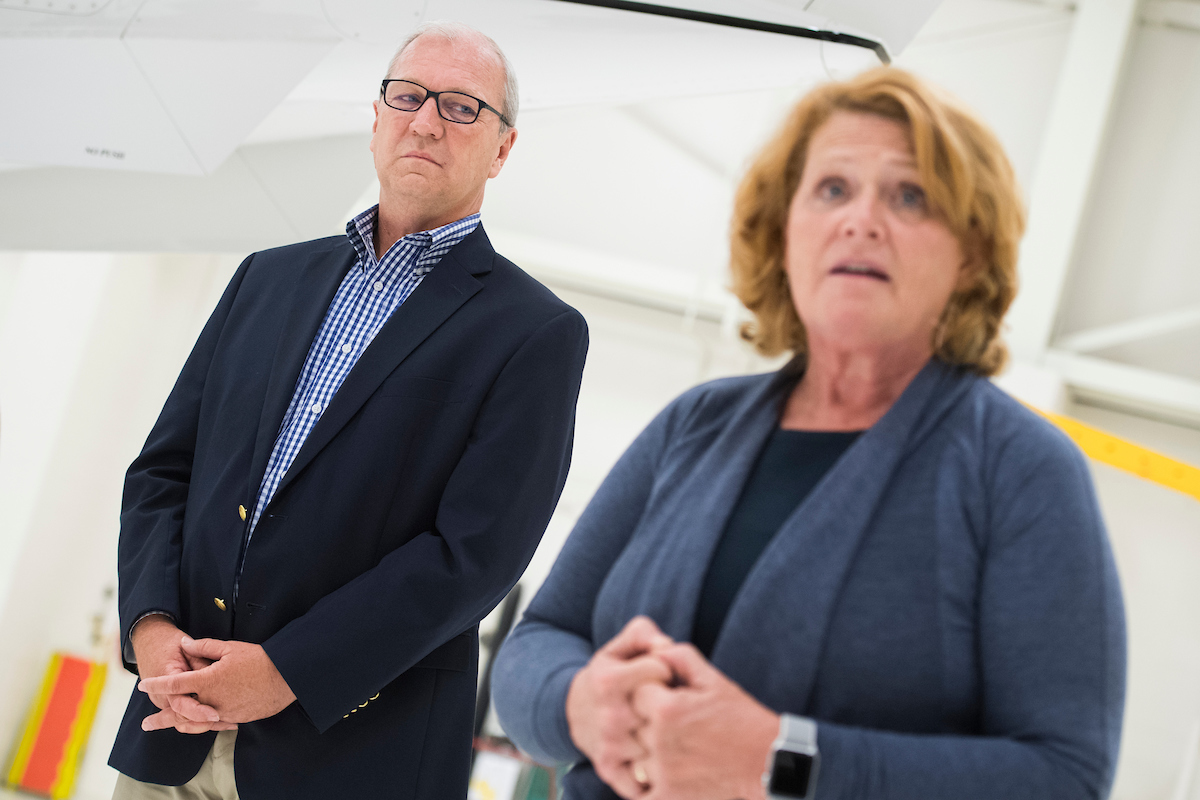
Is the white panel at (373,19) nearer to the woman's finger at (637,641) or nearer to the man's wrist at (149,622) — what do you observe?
the man's wrist at (149,622)

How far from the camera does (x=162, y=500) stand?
140 centimetres

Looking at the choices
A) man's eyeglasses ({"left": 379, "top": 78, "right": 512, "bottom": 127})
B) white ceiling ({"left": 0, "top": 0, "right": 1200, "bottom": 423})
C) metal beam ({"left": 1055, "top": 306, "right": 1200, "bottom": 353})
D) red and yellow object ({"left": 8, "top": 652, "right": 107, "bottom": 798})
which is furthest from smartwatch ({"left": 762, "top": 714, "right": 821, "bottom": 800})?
red and yellow object ({"left": 8, "top": 652, "right": 107, "bottom": 798})

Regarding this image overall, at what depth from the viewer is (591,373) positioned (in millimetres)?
4930

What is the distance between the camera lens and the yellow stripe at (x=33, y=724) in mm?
3865

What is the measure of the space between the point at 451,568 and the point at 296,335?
43cm

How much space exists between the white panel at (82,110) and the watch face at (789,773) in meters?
1.63

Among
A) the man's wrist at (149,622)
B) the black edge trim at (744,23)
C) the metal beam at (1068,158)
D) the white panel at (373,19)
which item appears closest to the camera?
the man's wrist at (149,622)

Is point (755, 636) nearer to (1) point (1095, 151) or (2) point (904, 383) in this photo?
(2) point (904, 383)

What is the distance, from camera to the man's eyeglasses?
4.29 ft

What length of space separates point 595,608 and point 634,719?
16cm

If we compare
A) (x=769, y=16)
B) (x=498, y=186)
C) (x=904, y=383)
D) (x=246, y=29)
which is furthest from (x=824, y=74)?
(x=498, y=186)

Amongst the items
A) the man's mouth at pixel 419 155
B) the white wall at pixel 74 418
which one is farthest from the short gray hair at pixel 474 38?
the white wall at pixel 74 418

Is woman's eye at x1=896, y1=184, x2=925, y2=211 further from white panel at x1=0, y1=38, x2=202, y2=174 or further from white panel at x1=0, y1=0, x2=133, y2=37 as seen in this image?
white panel at x1=0, y1=0, x2=133, y2=37


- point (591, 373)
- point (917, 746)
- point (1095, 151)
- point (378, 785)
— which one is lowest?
point (378, 785)
